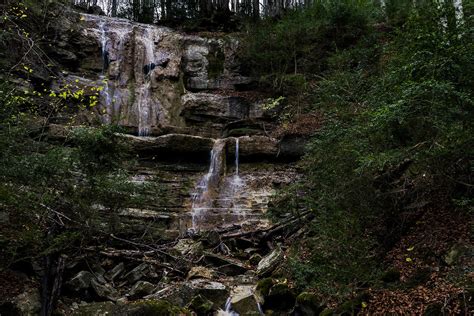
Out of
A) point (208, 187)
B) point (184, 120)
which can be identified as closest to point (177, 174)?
point (208, 187)

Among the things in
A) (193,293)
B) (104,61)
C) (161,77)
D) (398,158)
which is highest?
(104,61)

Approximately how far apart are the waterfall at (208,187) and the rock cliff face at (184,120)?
0.04 m

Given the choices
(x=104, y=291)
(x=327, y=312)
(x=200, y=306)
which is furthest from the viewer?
(x=104, y=291)

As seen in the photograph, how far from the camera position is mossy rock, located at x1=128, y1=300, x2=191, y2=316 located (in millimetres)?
6082

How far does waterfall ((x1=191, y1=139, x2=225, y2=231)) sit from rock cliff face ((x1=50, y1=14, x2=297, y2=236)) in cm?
4

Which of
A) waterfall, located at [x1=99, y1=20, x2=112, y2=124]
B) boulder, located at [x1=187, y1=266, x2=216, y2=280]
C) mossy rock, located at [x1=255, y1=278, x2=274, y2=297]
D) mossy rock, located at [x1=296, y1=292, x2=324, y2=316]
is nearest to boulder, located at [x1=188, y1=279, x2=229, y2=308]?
mossy rock, located at [x1=255, y1=278, x2=274, y2=297]

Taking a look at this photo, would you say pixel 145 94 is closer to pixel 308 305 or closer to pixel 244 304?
pixel 244 304

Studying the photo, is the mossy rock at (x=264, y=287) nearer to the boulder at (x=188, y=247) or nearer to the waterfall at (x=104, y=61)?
the boulder at (x=188, y=247)

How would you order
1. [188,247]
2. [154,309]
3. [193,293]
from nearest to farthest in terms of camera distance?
[154,309], [193,293], [188,247]

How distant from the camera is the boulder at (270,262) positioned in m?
8.16

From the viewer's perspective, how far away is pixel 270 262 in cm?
833

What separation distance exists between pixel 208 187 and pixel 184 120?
4.34m

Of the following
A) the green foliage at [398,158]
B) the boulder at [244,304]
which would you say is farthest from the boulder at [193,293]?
the green foliage at [398,158]

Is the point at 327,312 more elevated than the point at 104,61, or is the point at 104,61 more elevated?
the point at 104,61
